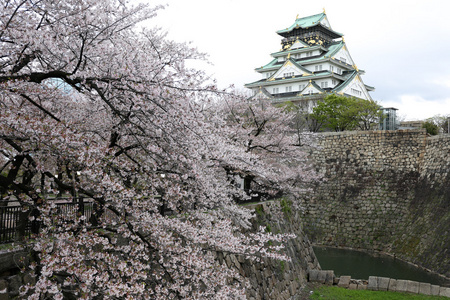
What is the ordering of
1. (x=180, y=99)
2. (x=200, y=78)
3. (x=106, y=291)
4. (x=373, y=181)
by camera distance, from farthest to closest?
(x=373, y=181) < (x=200, y=78) < (x=180, y=99) < (x=106, y=291)

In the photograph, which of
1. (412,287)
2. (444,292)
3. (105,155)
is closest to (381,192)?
(412,287)

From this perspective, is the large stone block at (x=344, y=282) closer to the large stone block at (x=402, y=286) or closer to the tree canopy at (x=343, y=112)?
the large stone block at (x=402, y=286)

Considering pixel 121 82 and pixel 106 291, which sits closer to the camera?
pixel 106 291

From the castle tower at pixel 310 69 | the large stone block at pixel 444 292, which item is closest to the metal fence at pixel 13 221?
the large stone block at pixel 444 292

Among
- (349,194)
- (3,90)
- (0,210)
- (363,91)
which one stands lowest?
(349,194)

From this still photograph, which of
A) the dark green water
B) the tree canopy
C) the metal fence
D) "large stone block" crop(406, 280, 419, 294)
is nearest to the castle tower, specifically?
the tree canopy

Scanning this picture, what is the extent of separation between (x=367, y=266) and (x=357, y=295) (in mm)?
5647

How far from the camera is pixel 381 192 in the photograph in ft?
65.3

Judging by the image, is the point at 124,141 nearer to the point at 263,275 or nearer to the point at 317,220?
the point at 263,275

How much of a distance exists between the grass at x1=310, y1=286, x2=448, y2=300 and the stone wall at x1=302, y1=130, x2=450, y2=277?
5.47m

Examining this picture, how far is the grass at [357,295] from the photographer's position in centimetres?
1017

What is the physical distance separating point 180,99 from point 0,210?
2322 millimetres

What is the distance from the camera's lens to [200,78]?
476 cm

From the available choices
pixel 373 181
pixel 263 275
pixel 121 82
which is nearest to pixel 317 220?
pixel 373 181
